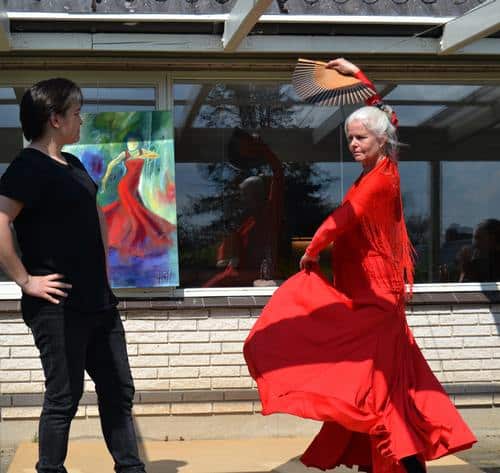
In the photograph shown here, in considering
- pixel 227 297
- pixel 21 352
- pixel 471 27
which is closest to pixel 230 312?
pixel 227 297

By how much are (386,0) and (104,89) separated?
6.54 feet

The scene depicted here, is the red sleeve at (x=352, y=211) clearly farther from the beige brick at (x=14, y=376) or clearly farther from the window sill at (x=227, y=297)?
the beige brick at (x=14, y=376)

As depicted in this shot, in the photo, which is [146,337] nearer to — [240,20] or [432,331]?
[432,331]

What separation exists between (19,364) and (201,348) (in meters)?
1.22

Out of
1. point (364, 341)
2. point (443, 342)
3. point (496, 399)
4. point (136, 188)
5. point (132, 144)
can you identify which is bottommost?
point (496, 399)

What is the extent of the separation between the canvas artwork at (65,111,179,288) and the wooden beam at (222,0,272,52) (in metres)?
0.77

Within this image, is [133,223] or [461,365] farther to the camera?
[461,365]

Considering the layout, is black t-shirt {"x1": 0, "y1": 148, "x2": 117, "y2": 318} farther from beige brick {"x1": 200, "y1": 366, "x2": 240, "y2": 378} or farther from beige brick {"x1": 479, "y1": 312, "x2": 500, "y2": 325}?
beige brick {"x1": 479, "y1": 312, "x2": 500, "y2": 325}

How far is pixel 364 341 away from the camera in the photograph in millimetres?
4617

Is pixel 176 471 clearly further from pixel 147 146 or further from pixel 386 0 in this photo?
pixel 386 0

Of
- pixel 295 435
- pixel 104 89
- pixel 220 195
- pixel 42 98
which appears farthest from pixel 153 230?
pixel 42 98

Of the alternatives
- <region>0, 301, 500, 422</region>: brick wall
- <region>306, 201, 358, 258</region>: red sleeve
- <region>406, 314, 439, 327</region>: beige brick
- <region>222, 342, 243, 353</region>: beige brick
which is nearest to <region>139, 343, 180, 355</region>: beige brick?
<region>0, 301, 500, 422</region>: brick wall

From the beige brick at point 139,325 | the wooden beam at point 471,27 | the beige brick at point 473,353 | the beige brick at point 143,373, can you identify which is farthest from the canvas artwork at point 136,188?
the beige brick at point 473,353

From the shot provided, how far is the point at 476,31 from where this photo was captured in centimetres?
606
